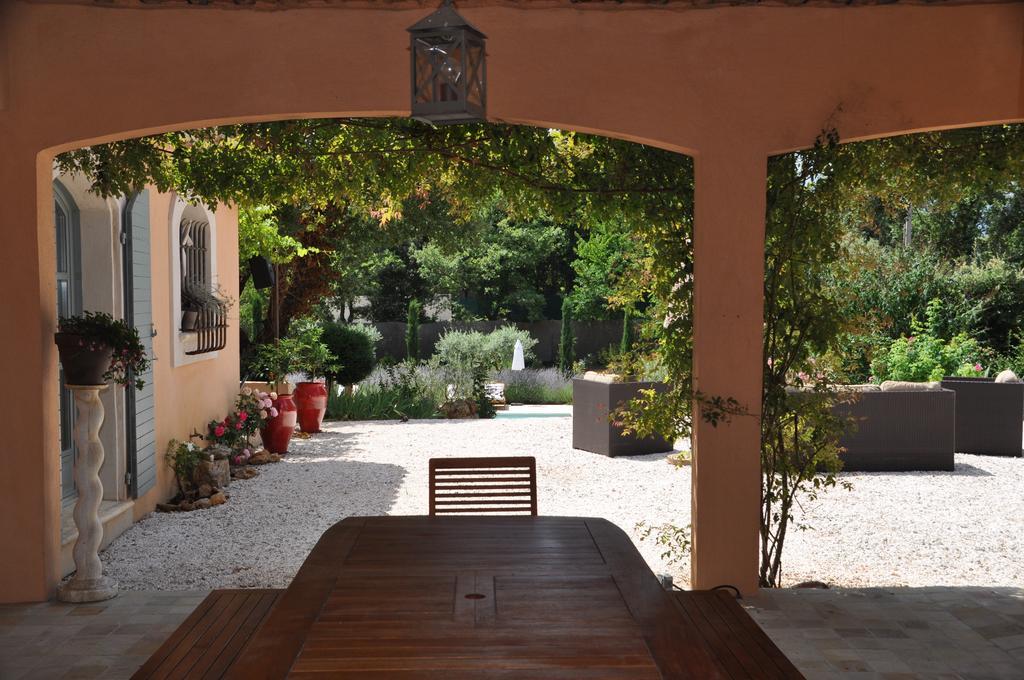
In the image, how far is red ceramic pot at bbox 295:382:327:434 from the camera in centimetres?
1158

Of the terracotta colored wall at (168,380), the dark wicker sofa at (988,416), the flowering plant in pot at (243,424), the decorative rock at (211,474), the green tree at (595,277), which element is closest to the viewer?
the terracotta colored wall at (168,380)

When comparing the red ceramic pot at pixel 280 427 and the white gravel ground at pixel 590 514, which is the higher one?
the red ceramic pot at pixel 280 427

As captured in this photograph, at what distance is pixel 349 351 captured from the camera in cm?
1394

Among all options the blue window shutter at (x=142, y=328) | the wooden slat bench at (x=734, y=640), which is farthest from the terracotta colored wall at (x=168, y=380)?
the wooden slat bench at (x=734, y=640)

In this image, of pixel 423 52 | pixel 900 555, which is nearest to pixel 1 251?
pixel 423 52

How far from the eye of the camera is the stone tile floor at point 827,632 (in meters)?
3.95

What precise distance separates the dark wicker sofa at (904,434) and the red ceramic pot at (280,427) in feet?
17.9

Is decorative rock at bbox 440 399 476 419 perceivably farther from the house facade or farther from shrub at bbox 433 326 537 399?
the house facade

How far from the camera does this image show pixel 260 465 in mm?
9602

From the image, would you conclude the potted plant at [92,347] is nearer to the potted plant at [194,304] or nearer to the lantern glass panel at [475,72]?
the lantern glass panel at [475,72]

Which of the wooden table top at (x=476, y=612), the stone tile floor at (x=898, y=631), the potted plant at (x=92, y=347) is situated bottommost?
the stone tile floor at (x=898, y=631)

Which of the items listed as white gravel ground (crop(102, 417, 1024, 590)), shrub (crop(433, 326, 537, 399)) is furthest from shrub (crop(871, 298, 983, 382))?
shrub (crop(433, 326, 537, 399))

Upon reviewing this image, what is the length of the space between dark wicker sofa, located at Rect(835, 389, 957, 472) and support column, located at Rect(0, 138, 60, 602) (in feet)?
22.5

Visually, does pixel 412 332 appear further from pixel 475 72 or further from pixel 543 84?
pixel 475 72
